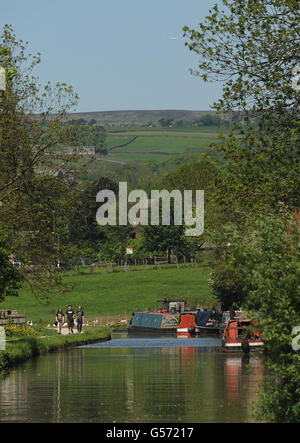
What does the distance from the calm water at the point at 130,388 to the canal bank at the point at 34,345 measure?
26.0 inches

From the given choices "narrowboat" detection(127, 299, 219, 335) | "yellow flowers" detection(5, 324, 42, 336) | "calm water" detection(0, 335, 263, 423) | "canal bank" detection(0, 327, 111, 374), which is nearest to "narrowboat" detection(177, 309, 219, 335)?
"narrowboat" detection(127, 299, 219, 335)

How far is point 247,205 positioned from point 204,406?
8.20 meters

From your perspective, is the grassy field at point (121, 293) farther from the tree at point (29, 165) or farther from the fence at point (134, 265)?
the tree at point (29, 165)

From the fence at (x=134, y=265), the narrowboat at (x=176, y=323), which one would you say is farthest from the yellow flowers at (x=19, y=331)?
the fence at (x=134, y=265)

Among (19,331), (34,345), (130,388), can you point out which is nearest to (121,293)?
(19,331)

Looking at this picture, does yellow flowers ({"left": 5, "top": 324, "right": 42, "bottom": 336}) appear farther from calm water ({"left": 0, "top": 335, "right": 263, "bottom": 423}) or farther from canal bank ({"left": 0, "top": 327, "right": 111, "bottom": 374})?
calm water ({"left": 0, "top": 335, "right": 263, "bottom": 423})

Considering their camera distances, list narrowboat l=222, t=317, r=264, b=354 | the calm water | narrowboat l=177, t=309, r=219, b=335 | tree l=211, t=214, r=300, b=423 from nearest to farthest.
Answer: tree l=211, t=214, r=300, b=423
the calm water
narrowboat l=222, t=317, r=264, b=354
narrowboat l=177, t=309, r=219, b=335

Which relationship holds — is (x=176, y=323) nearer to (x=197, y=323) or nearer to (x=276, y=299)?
→ (x=197, y=323)

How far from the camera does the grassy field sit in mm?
114125

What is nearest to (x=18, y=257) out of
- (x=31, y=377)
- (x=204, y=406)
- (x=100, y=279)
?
(x=31, y=377)

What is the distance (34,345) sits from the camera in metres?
49.1

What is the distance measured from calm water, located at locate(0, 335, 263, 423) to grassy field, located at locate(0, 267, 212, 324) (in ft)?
189

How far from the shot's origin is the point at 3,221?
39.8m

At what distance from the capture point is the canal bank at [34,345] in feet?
135
